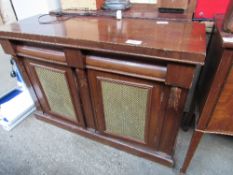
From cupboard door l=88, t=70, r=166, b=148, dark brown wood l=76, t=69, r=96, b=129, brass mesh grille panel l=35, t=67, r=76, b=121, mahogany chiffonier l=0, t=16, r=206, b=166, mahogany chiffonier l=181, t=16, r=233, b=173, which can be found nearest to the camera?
mahogany chiffonier l=181, t=16, r=233, b=173

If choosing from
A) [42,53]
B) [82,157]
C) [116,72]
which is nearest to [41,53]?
[42,53]

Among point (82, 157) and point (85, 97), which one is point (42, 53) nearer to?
point (85, 97)

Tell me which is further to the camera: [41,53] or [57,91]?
[57,91]

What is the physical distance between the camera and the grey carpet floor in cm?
114

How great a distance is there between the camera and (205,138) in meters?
1.34

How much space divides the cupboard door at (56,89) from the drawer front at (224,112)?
75cm

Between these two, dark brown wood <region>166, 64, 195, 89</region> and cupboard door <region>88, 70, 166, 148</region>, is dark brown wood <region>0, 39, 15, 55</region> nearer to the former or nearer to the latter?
cupboard door <region>88, 70, 166, 148</region>

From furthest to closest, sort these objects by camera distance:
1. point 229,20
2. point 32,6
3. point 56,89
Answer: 1. point 32,6
2. point 56,89
3. point 229,20

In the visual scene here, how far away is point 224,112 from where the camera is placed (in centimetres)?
71

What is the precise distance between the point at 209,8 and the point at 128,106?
28.4 inches

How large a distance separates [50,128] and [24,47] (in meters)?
0.71

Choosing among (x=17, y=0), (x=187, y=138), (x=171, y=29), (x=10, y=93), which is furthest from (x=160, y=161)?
(x=17, y=0)

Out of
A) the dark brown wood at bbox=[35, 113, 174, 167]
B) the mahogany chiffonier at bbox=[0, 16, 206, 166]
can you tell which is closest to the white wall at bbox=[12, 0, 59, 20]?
the mahogany chiffonier at bbox=[0, 16, 206, 166]

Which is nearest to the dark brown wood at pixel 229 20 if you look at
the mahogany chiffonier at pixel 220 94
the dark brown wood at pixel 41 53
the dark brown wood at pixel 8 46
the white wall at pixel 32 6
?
the mahogany chiffonier at pixel 220 94
